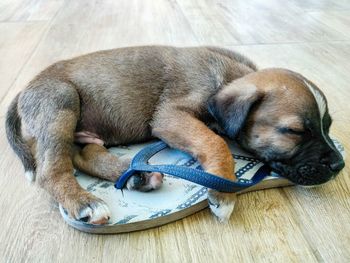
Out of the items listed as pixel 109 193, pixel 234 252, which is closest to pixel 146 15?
pixel 109 193

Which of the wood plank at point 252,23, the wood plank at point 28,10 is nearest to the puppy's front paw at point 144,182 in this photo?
the wood plank at point 252,23

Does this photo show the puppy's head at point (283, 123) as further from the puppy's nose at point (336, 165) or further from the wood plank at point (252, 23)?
the wood plank at point (252, 23)

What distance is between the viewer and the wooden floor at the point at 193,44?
170 centimetres

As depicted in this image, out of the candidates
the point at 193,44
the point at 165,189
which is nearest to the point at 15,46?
the point at 193,44

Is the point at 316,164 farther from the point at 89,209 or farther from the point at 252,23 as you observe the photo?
the point at 252,23

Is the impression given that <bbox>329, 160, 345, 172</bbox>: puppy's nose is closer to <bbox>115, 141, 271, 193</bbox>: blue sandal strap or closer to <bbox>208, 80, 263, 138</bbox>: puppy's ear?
<bbox>115, 141, 271, 193</bbox>: blue sandal strap

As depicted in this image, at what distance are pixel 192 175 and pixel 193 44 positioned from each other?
249 cm

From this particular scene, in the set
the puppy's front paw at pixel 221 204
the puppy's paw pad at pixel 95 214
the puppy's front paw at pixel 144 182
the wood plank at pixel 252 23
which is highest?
the puppy's paw pad at pixel 95 214

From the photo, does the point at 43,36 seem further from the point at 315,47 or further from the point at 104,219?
the point at 104,219

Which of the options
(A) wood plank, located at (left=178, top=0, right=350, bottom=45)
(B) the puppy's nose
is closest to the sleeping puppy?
(B) the puppy's nose

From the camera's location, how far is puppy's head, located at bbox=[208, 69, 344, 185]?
1.87m

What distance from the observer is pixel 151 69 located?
7.90ft

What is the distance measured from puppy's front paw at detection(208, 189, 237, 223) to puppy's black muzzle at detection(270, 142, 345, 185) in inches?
13.9

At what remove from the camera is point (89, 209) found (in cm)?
176
